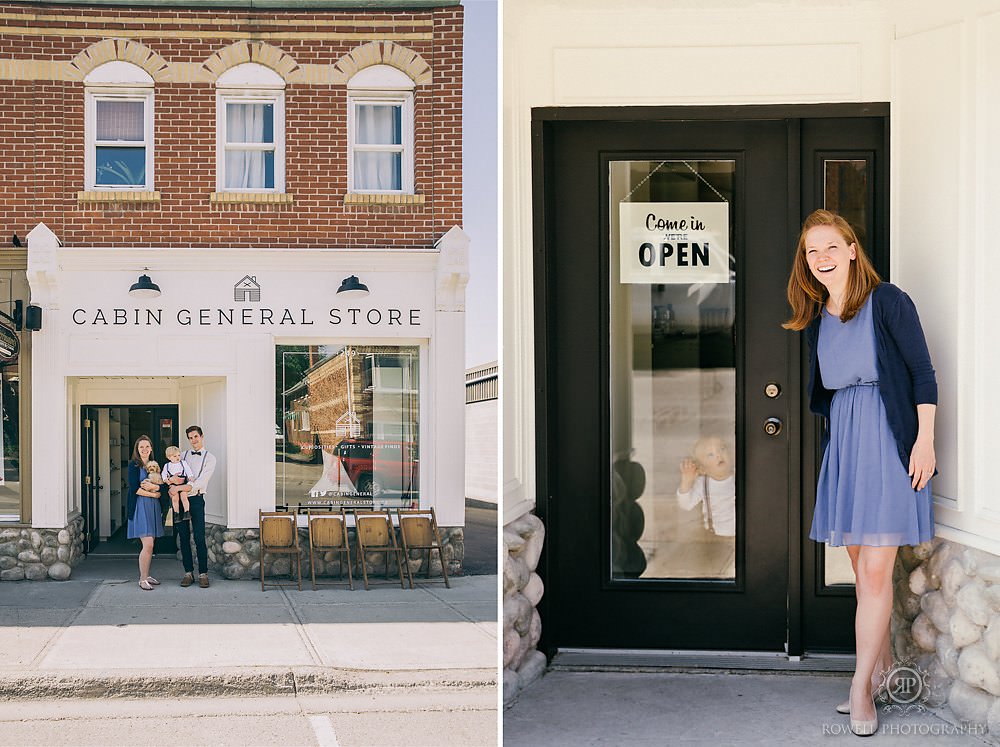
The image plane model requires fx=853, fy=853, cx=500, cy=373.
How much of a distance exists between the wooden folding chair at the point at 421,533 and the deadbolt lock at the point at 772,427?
1573 millimetres

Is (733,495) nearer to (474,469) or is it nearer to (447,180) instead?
(474,469)

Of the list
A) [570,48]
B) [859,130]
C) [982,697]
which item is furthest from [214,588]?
[859,130]

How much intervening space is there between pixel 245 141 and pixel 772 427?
271cm

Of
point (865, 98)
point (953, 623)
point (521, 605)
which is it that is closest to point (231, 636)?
point (521, 605)

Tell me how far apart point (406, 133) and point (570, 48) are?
838 mm

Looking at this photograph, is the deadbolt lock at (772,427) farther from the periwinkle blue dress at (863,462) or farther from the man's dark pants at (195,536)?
the man's dark pants at (195,536)

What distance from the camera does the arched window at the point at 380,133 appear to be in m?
3.94

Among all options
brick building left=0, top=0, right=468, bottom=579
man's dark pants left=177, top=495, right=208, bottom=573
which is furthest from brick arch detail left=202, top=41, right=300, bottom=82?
man's dark pants left=177, top=495, right=208, bottom=573

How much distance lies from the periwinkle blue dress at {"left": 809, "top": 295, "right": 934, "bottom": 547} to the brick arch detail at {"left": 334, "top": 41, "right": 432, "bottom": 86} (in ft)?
→ 7.12

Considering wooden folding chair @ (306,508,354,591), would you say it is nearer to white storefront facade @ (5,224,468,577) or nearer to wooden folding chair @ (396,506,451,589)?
white storefront facade @ (5,224,468,577)

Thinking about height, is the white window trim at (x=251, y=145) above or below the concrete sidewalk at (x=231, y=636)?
above

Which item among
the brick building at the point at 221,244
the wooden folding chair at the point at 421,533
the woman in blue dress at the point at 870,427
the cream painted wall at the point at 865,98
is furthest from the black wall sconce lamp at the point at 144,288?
the woman in blue dress at the point at 870,427

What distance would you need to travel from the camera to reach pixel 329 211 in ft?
13.0

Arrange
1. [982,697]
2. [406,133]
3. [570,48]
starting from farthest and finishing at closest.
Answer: [406,133] < [570,48] < [982,697]
